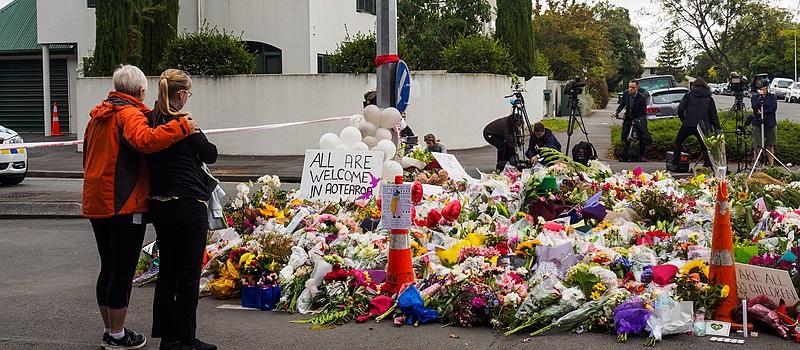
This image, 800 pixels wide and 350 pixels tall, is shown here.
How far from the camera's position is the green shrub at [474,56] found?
2691cm

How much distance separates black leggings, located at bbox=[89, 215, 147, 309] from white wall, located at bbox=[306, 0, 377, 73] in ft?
68.7

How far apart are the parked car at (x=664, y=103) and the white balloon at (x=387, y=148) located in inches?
741

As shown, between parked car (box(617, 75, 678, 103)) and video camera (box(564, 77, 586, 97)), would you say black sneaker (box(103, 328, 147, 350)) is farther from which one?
parked car (box(617, 75, 678, 103))

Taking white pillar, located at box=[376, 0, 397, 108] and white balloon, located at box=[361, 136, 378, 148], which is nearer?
white balloon, located at box=[361, 136, 378, 148]

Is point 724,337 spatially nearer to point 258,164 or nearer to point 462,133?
point 258,164

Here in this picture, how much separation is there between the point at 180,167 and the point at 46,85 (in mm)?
26882

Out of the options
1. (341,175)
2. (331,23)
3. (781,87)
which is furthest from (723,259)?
(781,87)

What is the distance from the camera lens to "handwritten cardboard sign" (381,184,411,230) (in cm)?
770

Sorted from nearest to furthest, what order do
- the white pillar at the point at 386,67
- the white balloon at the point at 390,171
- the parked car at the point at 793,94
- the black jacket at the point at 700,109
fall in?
the white balloon at the point at 390,171, the white pillar at the point at 386,67, the black jacket at the point at 700,109, the parked car at the point at 793,94

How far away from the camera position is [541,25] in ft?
165

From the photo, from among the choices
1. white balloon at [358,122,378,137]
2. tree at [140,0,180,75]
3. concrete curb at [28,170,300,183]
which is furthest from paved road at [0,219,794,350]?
tree at [140,0,180,75]

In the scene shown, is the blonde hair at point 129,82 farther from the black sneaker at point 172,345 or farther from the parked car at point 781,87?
the parked car at point 781,87

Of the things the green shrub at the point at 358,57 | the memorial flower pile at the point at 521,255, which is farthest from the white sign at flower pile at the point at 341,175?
the green shrub at the point at 358,57

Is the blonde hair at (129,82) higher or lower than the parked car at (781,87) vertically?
lower
